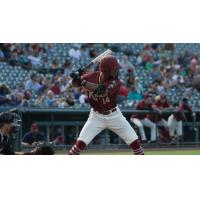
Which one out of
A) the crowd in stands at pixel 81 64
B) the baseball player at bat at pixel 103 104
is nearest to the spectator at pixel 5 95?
the crowd in stands at pixel 81 64

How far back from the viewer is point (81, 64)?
1847 cm

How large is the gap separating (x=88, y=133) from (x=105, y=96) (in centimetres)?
61

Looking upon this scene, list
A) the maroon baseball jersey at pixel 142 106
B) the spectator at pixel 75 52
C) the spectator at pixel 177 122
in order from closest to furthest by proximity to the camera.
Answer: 1. the maroon baseball jersey at pixel 142 106
2. the spectator at pixel 177 122
3. the spectator at pixel 75 52

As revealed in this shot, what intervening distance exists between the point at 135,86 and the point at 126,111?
1866 mm

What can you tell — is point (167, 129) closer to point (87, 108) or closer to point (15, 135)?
point (87, 108)

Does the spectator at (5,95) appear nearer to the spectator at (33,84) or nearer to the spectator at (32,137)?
the spectator at (33,84)

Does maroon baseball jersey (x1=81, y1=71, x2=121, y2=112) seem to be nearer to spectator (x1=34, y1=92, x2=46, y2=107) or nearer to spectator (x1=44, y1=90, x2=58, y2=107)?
spectator (x1=34, y1=92, x2=46, y2=107)

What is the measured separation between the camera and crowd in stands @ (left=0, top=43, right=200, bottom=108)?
1641 centimetres

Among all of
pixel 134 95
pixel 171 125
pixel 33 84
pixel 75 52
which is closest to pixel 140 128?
pixel 171 125

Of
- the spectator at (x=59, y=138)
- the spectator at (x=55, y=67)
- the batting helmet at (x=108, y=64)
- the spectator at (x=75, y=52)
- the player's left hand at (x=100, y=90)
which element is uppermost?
the spectator at (x=75, y=52)

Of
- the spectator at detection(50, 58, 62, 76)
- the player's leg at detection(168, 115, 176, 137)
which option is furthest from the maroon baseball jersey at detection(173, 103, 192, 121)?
the spectator at detection(50, 58, 62, 76)

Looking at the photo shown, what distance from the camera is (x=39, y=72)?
1752cm

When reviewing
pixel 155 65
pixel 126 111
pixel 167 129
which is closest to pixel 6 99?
pixel 126 111

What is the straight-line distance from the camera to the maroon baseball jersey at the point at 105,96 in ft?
29.1
